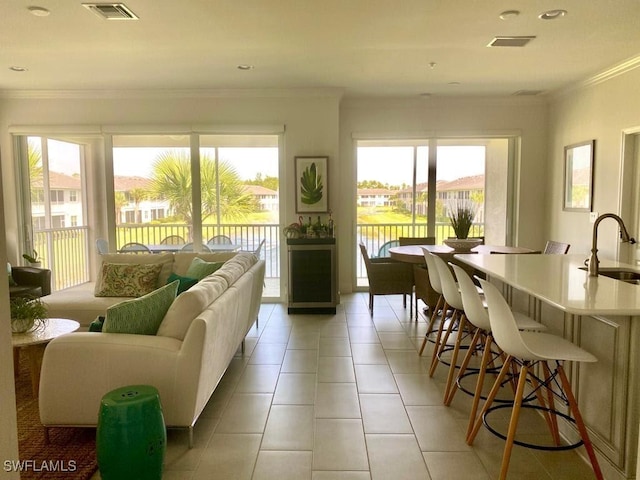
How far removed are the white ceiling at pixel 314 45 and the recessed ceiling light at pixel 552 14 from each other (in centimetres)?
6

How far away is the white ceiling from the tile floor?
2704 millimetres

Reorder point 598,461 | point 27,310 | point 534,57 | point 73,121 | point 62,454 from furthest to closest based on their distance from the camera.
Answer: point 73,121 < point 534,57 < point 27,310 < point 62,454 < point 598,461

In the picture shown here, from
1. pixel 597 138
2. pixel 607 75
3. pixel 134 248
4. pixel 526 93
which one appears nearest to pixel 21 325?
pixel 134 248

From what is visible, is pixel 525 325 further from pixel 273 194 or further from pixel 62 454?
pixel 273 194

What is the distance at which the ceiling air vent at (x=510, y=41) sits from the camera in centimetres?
380

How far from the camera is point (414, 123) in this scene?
20.3 ft

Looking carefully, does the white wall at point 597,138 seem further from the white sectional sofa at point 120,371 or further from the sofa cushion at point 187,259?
the white sectional sofa at point 120,371

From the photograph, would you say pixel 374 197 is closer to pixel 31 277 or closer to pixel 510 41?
pixel 510 41

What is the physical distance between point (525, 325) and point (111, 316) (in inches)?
90.7

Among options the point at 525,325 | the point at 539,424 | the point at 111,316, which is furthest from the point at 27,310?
the point at 539,424

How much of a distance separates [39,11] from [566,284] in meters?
3.84

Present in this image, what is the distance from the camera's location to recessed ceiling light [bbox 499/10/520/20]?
323 centimetres

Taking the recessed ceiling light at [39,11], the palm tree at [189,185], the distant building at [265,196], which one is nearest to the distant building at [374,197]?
the distant building at [265,196]

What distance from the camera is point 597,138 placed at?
4984 millimetres
